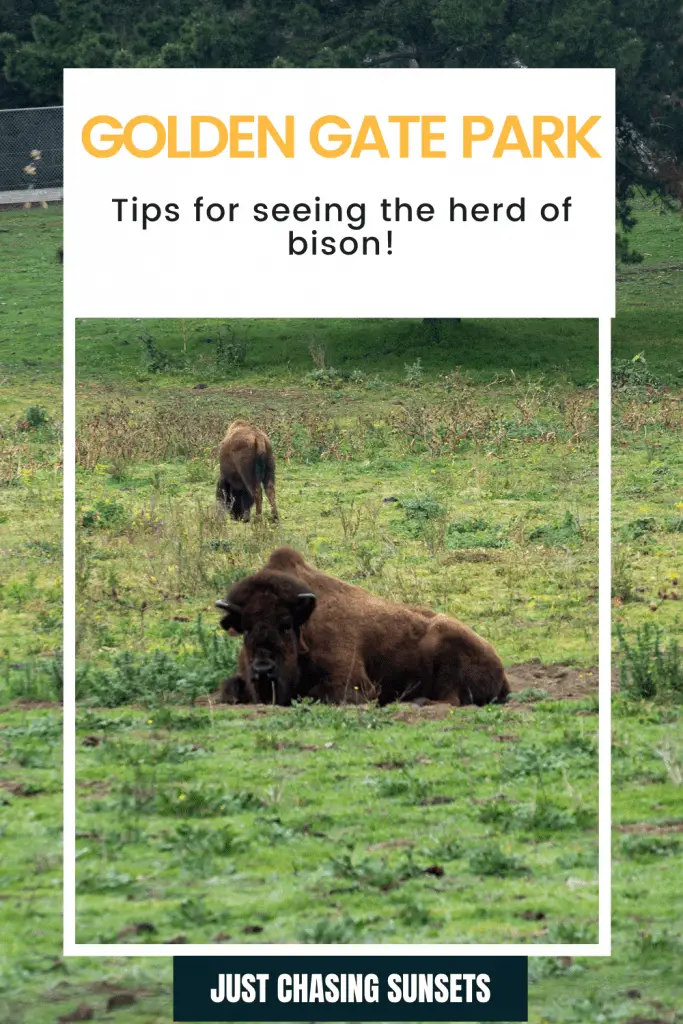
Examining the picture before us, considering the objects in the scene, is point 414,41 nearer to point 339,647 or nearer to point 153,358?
point 153,358

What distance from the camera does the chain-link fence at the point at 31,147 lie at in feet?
119

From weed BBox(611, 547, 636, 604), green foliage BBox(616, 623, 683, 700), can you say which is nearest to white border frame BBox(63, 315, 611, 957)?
green foliage BBox(616, 623, 683, 700)

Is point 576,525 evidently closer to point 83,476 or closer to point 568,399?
point 83,476

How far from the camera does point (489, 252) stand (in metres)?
8.91

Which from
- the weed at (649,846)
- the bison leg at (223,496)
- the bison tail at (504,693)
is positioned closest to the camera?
the weed at (649,846)

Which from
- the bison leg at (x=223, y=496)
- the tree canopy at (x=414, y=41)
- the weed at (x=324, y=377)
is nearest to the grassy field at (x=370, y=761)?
the bison leg at (x=223, y=496)

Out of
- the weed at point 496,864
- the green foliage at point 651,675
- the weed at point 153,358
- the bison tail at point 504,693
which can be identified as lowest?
the weed at point 496,864

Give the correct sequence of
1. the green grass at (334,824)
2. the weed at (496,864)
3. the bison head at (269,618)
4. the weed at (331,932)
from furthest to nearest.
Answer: the bison head at (269,618) < the weed at (496,864) < the green grass at (334,824) < the weed at (331,932)

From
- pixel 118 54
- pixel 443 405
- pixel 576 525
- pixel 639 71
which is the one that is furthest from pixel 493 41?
pixel 576 525

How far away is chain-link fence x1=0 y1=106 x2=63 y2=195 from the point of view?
36250mm

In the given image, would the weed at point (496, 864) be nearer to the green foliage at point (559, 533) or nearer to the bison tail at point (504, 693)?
the bison tail at point (504, 693)

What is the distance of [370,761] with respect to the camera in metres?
10.8

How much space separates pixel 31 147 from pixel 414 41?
28.7 ft

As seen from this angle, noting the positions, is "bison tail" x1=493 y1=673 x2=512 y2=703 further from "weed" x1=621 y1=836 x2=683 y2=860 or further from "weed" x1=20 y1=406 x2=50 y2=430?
"weed" x1=20 y1=406 x2=50 y2=430
